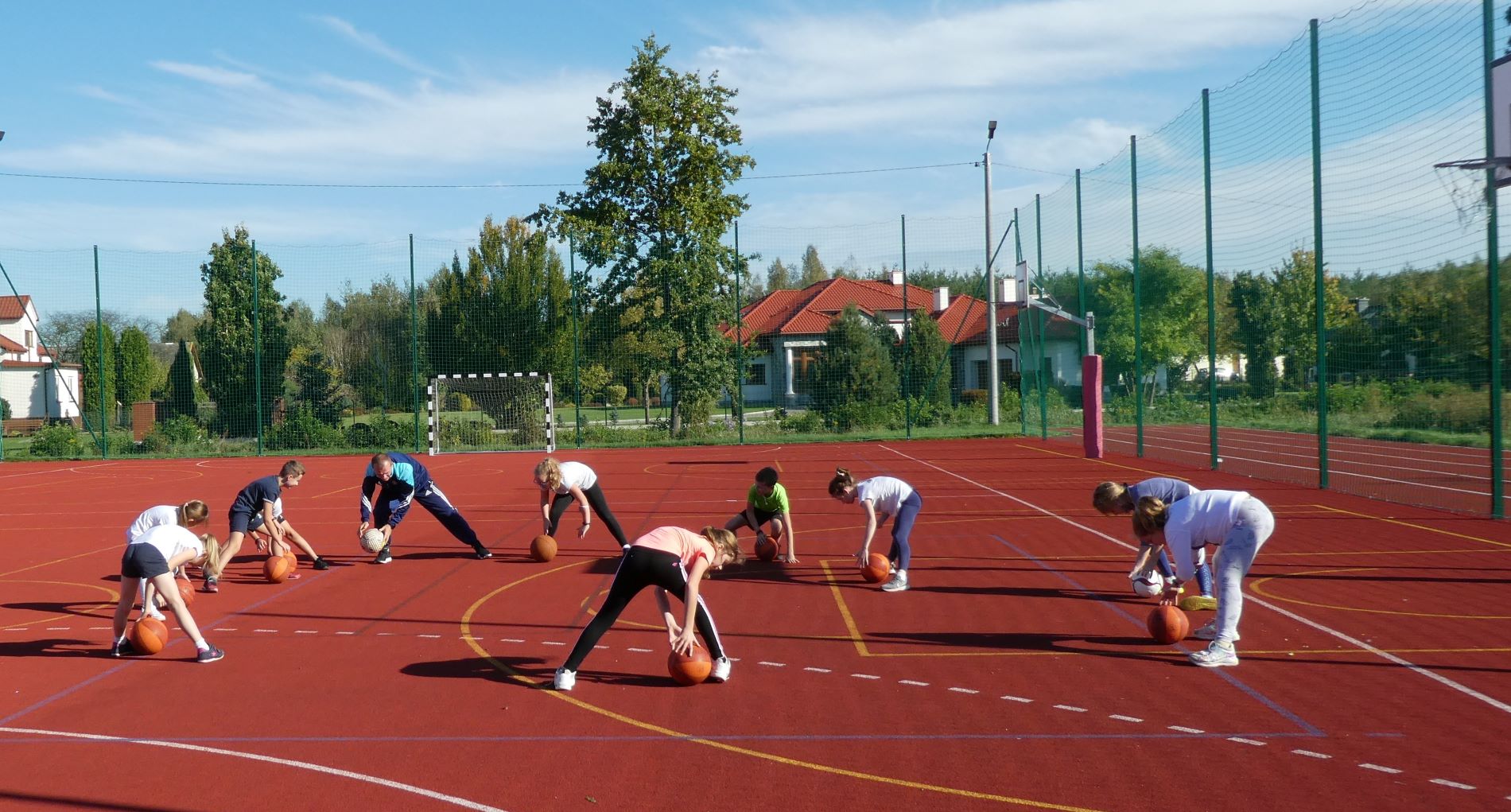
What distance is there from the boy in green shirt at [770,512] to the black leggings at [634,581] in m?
4.51

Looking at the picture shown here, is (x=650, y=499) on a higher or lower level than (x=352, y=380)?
lower

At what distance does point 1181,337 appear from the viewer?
146 feet

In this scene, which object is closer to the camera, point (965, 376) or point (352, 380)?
point (352, 380)

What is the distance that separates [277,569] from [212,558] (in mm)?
1625

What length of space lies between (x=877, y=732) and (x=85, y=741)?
491 cm

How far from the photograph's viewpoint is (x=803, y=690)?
771cm

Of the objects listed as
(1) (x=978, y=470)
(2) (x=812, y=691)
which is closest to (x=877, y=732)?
(2) (x=812, y=691)

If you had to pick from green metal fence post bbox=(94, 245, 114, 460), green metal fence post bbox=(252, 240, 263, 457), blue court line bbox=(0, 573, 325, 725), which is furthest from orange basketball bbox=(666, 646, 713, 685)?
green metal fence post bbox=(94, 245, 114, 460)

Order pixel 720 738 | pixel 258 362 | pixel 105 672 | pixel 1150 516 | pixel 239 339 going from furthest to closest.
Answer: pixel 239 339 < pixel 258 362 < pixel 105 672 < pixel 1150 516 < pixel 720 738

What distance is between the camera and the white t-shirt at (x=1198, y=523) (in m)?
7.98

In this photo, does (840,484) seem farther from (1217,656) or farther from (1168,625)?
(1217,656)

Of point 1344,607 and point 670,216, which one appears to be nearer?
point 1344,607

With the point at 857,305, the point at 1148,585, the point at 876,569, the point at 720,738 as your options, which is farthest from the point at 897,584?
the point at 857,305

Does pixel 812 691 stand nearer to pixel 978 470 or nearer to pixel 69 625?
pixel 69 625
